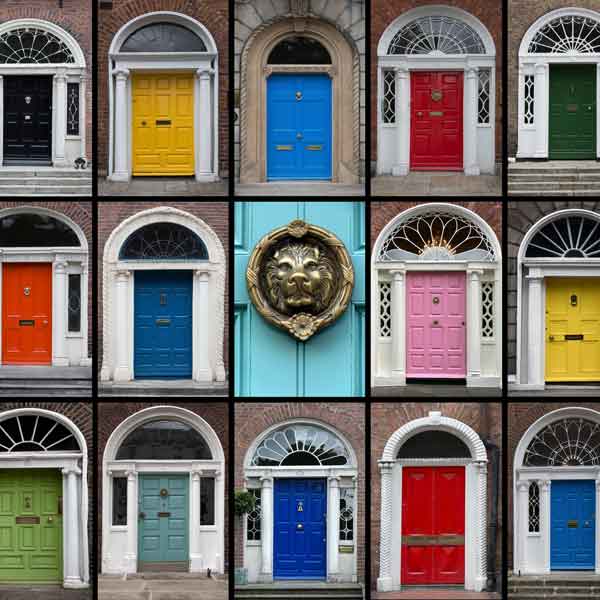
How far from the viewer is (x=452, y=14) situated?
46.0 ft

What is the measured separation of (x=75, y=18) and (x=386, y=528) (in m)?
7.89

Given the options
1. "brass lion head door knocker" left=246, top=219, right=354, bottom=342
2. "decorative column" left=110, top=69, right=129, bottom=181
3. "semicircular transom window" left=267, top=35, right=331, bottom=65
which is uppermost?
"semicircular transom window" left=267, top=35, right=331, bottom=65

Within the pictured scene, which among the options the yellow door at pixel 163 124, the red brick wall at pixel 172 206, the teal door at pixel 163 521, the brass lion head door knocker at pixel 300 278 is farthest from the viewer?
the yellow door at pixel 163 124

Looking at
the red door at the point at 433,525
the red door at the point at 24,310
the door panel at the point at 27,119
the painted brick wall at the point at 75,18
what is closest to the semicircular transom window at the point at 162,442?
the red door at the point at 24,310

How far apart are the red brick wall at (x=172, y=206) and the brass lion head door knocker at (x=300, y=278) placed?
47cm

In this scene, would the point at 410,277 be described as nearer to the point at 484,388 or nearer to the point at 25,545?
the point at 484,388

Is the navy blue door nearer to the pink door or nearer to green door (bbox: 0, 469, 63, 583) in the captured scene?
green door (bbox: 0, 469, 63, 583)

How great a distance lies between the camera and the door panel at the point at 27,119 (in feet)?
46.2

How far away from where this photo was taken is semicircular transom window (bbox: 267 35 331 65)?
1407 centimetres

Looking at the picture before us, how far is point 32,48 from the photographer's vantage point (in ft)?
46.2

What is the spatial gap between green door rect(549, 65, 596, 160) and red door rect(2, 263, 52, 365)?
705cm

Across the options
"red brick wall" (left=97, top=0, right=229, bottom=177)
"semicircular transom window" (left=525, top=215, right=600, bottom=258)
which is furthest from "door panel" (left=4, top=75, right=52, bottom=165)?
"semicircular transom window" (left=525, top=215, right=600, bottom=258)

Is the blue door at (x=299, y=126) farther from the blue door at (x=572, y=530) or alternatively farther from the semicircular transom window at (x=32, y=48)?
the blue door at (x=572, y=530)

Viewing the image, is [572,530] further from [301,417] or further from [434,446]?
[301,417]
